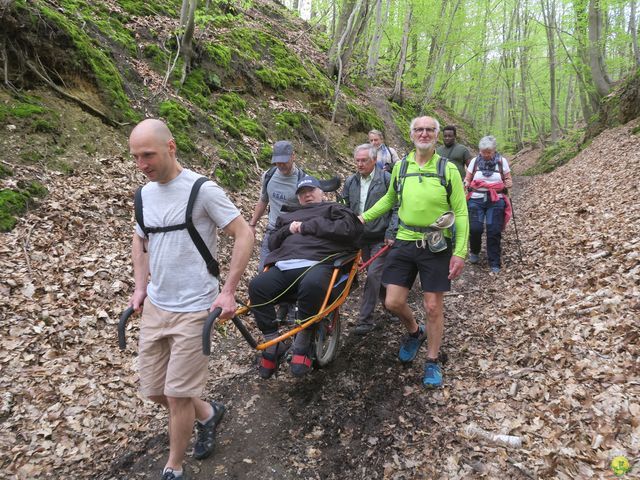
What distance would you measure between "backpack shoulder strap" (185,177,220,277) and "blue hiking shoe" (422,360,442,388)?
257cm

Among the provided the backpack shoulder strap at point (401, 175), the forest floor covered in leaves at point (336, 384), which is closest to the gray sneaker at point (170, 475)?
the forest floor covered in leaves at point (336, 384)

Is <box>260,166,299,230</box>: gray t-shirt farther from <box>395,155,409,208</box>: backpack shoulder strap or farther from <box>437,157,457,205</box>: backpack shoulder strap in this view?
<box>437,157,457,205</box>: backpack shoulder strap

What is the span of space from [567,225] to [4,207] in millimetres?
9270

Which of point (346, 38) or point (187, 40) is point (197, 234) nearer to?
point (187, 40)

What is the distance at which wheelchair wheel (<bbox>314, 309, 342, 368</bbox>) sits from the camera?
448 cm

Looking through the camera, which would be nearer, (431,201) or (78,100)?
(431,201)

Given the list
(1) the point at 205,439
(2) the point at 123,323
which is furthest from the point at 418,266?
(2) the point at 123,323

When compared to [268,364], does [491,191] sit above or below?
above

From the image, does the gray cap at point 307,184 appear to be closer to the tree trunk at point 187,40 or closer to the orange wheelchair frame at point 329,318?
the orange wheelchair frame at point 329,318

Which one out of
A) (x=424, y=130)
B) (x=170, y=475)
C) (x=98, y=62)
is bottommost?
(x=170, y=475)

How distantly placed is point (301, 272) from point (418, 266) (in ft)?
4.05

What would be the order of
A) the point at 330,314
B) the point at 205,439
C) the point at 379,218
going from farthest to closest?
1. the point at 379,218
2. the point at 330,314
3. the point at 205,439

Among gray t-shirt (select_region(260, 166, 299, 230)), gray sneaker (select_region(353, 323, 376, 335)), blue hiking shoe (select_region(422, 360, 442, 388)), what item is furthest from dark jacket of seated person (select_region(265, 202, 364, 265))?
blue hiking shoe (select_region(422, 360, 442, 388))

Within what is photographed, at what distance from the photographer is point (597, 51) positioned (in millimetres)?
16250
